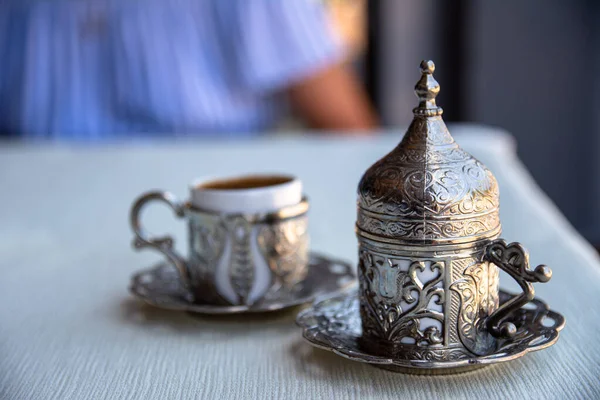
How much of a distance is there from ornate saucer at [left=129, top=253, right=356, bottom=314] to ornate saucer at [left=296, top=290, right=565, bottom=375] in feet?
0.10

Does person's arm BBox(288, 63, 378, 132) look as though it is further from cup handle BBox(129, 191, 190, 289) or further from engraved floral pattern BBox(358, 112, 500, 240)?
engraved floral pattern BBox(358, 112, 500, 240)

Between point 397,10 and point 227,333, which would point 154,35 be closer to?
point 227,333

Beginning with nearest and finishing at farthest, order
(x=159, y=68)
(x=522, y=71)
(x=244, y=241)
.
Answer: (x=244, y=241) < (x=159, y=68) < (x=522, y=71)

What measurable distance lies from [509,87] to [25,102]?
55.7 inches

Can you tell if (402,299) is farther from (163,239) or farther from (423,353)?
(163,239)

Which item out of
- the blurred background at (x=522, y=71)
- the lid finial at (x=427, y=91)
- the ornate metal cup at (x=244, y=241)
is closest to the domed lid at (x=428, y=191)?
the lid finial at (x=427, y=91)

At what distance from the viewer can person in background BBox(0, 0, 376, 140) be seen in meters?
1.33

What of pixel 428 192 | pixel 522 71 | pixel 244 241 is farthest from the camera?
pixel 522 71

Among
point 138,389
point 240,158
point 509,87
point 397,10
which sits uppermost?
point 397,10

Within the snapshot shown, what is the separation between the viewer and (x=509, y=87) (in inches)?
86.7

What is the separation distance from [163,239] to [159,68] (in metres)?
0.85

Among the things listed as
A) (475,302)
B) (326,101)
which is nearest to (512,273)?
(475,302)

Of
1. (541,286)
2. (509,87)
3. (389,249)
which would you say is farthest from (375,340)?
(509,87)

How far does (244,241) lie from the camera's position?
521mm
